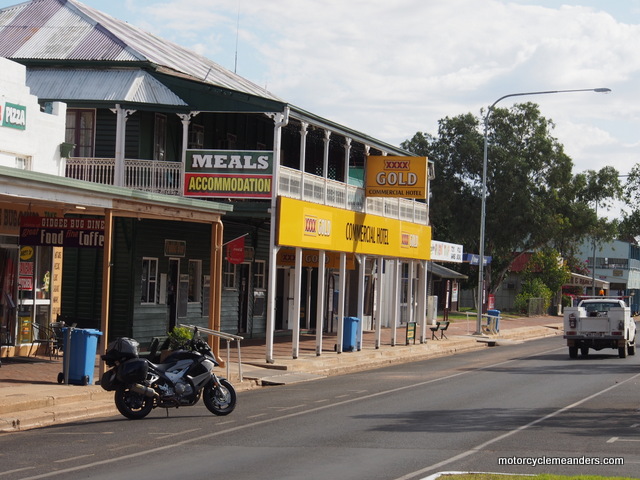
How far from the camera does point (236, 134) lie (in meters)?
31.0

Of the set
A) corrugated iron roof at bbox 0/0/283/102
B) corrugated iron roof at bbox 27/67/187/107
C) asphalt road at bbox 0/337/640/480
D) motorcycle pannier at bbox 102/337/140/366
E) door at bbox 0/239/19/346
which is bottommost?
asphalt road at bbox 0/337/640/480

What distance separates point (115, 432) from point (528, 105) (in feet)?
185

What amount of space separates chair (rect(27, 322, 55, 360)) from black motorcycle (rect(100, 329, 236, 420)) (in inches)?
311

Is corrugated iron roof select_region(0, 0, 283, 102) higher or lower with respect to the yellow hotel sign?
higher

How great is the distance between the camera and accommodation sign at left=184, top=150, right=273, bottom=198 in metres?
25.5

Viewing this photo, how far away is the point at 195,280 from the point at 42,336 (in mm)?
6218

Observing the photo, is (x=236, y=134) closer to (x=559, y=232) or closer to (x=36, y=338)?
(x=36, y=338)

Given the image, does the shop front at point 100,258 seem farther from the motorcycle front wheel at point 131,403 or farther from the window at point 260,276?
the window at point 260,276

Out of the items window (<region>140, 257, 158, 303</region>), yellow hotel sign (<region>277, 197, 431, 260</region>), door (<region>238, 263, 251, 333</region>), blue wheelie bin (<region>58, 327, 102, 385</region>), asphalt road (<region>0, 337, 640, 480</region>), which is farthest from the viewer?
door (<region>238, 263, 251, 333</region>)

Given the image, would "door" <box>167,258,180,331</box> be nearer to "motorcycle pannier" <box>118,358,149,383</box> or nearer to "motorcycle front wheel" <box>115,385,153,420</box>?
"motorcycle front wheel" <box>115,385,153,420</box>

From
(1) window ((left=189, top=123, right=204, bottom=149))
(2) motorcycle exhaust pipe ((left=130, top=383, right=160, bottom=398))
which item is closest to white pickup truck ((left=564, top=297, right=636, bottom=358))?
(1) window ((left=189, top=123, right=204, bottom=149))

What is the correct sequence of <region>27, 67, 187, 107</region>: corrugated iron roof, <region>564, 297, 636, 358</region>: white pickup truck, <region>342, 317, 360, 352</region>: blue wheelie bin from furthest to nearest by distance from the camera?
A: <region>564, 297, 636, 358</region>: white pickup truck
<region>342, 317, 360, 352</region>: blue wheelie bin
<region>27, 67, 187, 107</region>: corrugated iron roof

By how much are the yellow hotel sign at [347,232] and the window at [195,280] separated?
3801 mm

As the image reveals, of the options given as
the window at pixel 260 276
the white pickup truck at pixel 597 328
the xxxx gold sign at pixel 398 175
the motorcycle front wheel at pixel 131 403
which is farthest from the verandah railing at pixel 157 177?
the motorcycle front wheel at pixel 131 403
